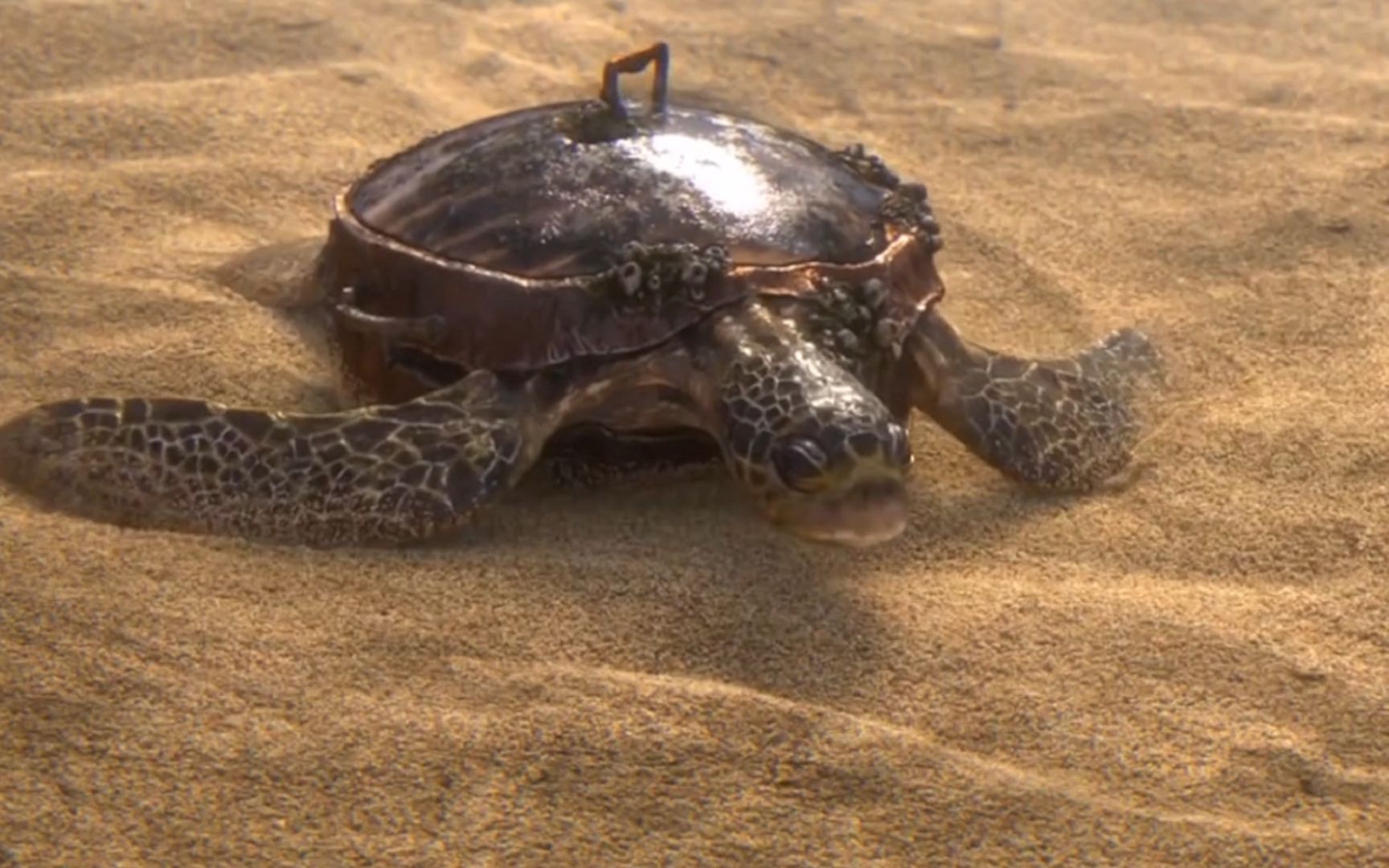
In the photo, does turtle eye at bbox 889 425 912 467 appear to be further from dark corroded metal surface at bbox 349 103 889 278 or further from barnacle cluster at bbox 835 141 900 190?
barnacle cluster at bbox 835 141 900 190

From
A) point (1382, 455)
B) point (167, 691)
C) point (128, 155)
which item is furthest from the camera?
point (128, 155)

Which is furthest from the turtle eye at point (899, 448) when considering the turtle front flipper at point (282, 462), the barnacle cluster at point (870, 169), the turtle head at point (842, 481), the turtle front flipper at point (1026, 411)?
the barnacle cluster at point (870, 169)

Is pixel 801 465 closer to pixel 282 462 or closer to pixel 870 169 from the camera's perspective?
pixel 282 462

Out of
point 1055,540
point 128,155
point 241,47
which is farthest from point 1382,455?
point 241,47

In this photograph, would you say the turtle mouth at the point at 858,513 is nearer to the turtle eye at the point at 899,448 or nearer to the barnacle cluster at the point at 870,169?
the turtle eye at the point at 899,448

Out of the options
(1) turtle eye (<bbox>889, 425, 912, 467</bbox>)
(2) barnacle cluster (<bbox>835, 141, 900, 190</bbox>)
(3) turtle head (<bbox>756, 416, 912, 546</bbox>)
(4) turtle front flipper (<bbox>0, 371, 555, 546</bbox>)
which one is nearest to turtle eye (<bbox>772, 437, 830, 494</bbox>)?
(3) turtle head (<bbox>756, 416, 912, 546</bbox>)

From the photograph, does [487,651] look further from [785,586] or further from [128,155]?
[128,155]
